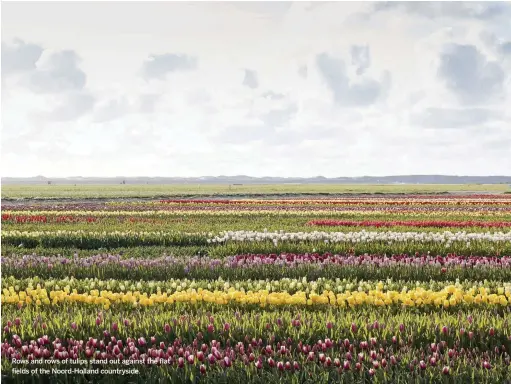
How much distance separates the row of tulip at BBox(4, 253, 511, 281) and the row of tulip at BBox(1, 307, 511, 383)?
5261 mm

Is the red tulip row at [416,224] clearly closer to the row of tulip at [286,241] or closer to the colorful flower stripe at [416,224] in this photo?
the colorful flower stripe at [416,224]

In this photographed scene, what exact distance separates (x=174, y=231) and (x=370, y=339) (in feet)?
55.9

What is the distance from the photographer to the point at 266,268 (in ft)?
48.9

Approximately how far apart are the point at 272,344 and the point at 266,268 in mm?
7258

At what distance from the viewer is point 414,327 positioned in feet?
26.3

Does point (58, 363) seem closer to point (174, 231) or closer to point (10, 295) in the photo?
point (10, 295)

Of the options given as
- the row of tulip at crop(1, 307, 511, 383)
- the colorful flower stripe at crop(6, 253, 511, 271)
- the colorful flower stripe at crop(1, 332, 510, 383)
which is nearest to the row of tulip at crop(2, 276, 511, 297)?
the row of tulip at crop(1, 307, 511, 383)

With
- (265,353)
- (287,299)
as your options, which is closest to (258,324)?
(265,353)

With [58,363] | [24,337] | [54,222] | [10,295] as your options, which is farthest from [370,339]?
[54,222]

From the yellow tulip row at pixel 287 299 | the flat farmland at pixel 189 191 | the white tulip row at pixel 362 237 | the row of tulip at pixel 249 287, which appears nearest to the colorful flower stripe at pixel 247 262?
the row of tulip at pixel 249 287

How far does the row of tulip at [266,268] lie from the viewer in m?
14.4

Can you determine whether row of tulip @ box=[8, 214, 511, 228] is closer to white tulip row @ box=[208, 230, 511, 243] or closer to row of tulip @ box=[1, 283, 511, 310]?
white tulip row @ box=[208, 230, 511, 243]

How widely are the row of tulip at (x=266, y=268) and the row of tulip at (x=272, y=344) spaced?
17.3ft

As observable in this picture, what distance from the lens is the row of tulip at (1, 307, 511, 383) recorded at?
6.68m
